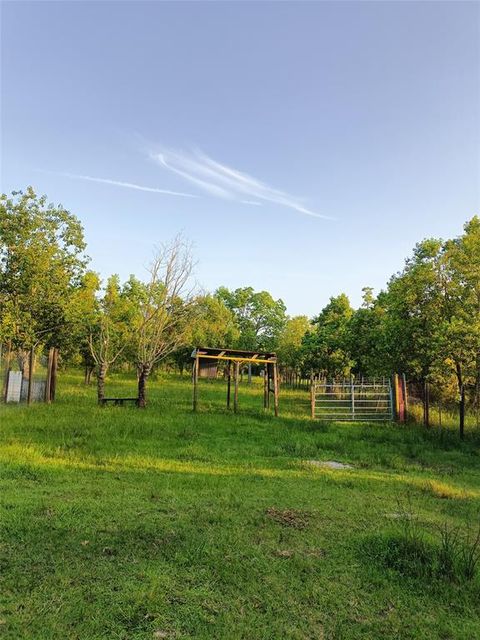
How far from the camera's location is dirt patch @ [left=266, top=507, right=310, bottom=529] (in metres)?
5.36

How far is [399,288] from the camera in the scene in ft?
52.1

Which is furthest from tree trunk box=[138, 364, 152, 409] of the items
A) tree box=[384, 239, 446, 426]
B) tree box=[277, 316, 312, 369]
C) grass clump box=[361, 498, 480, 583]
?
tree box=[277, 316, 312, 369]

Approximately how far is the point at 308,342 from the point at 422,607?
33.3m

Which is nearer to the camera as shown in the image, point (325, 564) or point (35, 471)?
point (325, 564)

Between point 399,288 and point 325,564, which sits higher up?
point 399,288

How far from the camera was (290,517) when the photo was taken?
18.4ft

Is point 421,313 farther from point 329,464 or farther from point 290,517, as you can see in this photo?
point 290,517

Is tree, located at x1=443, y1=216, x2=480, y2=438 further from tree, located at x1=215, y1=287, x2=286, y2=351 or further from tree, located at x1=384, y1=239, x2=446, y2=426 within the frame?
tree, located at x1=215, y1=287, x2=286, y2=351

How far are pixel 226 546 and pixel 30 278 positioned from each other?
13.7m

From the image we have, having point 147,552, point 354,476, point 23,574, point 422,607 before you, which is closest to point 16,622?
point 23,574

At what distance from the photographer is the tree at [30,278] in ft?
50.8

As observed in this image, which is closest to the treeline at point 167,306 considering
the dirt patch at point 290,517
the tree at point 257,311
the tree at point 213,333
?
the dirt patch at point 290,517

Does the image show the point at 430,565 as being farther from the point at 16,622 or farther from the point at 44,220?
the point at 44,220

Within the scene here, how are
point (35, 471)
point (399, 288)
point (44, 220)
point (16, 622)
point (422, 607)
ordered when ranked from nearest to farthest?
point (16, 622), point (422, 607), point (35, 471), point (399, 288), point (44, 220)
